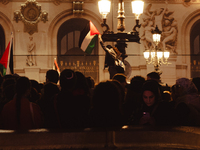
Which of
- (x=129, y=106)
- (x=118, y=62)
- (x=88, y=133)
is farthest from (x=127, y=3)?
(x=88, y=133)

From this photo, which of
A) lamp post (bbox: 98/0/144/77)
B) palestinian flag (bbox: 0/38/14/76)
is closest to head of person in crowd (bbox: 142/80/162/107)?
lamp post (bbox: 98/0/144/77)

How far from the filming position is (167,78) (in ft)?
61.8

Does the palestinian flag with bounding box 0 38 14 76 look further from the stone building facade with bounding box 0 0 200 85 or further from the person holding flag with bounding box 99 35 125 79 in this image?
the stone building facade with bounding box 0 0 200 85

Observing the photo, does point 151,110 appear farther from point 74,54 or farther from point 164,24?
point 164,24

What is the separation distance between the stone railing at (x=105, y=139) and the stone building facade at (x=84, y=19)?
1601cm

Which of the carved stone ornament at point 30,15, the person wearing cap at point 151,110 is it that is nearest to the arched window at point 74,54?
the carved stone ornament at point 30,15

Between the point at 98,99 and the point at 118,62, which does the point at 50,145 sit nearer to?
the point at 98,99

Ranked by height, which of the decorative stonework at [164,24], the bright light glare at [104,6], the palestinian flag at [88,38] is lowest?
the palestinian flag at [88,38]

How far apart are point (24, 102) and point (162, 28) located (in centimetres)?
1633

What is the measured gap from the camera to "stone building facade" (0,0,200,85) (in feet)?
61.8

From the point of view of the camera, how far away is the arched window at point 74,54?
742 inches

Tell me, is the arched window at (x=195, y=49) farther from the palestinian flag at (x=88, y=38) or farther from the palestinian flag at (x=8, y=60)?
the palestinian flag at (x=8, y=60)

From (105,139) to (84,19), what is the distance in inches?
679

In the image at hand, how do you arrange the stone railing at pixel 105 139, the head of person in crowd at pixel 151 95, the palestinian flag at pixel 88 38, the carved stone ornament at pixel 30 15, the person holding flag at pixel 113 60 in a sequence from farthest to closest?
the carved stone ornament at pixel 30 15, the palestinian flag at pixel 88 38, the person holding flag at pixel 113 60, the head of person in crowd at pixel 151 95, the stone railing at pixel 105 139
